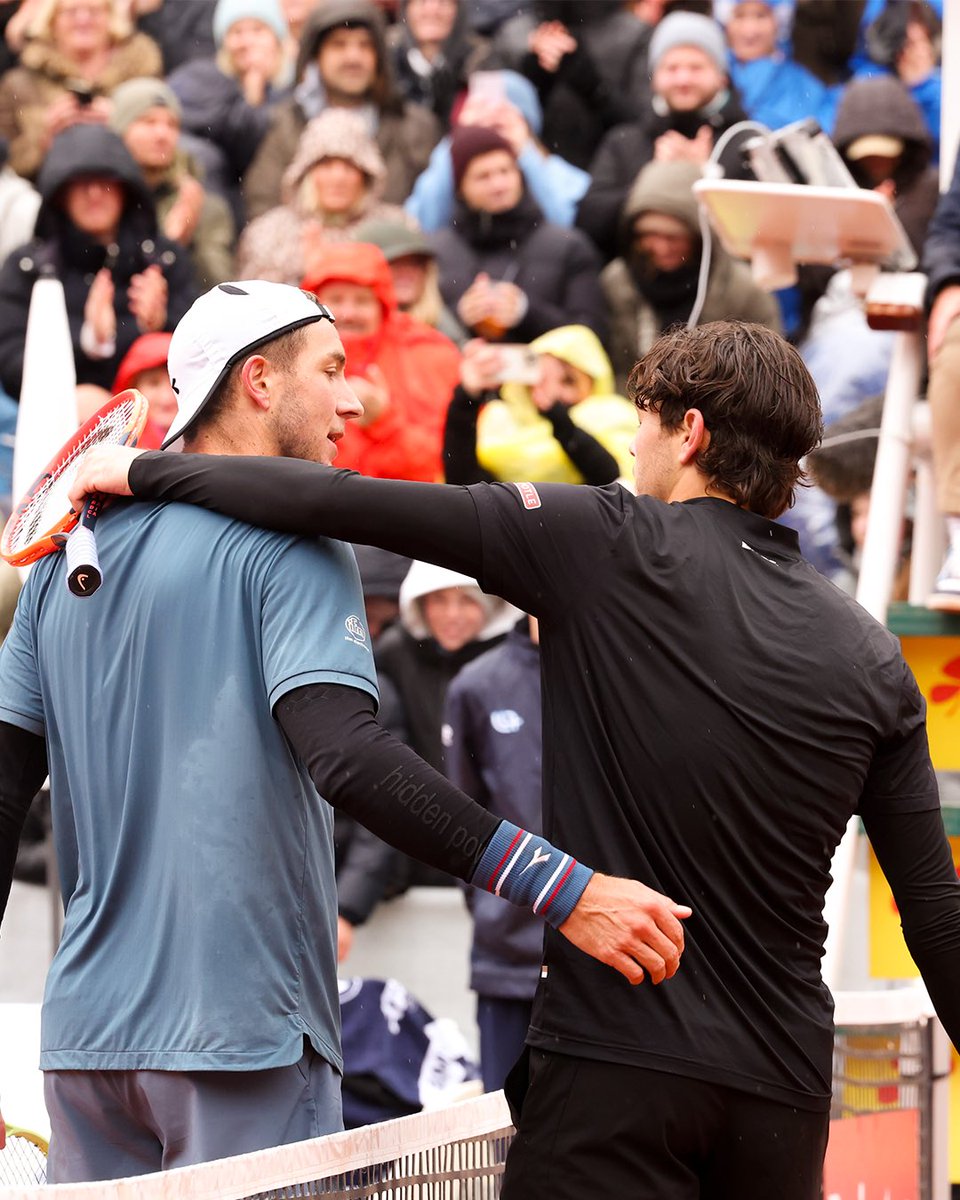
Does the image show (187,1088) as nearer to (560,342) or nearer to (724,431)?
(724,431)

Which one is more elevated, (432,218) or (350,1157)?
(432,218)

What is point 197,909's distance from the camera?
2201 mm

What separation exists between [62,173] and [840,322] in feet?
11.3

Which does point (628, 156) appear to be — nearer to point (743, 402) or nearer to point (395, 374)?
point (395, 374)

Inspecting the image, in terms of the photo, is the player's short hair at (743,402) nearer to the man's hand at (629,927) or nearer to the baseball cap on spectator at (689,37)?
the man's hand at (629,927)

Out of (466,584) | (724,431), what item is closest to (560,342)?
(466,584)

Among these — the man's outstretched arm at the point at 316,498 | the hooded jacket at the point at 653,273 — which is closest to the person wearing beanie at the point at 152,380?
the hooded jacket at the point at 653,273

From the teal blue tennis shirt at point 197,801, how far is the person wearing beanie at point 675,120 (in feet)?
17.7

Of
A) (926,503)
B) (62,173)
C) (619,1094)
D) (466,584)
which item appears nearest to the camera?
(619,1094)

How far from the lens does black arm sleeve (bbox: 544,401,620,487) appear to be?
6.30m

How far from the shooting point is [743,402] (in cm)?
224

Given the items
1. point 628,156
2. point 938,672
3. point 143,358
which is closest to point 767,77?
point 628,156

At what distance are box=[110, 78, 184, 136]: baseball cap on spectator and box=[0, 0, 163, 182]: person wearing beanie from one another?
1.08 ft

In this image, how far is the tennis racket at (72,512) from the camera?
7.23 ft
